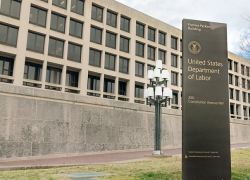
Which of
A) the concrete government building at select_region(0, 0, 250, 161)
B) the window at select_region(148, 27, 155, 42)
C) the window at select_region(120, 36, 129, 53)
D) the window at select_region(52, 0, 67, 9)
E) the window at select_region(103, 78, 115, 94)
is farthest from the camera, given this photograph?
the window at select_region(148, 27, 155, 42)

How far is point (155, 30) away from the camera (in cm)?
3478

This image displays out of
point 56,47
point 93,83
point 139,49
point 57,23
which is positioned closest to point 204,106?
point 56,47

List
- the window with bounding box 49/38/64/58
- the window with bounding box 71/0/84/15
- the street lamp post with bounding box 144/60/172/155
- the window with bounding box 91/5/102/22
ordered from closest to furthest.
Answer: the street lamp post with bounding box 144/60/172/155 < the window with bounding box 49/38/64/58 < the window with bounding box 71/0/84/15 < the window with bounding box 91/5/102/22

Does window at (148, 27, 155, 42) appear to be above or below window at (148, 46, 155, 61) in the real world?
above

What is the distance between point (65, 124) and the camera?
21.3m

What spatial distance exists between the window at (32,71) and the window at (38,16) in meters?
3.82

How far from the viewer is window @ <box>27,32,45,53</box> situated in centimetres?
2414

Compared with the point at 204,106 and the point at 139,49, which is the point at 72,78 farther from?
the point at 204,106

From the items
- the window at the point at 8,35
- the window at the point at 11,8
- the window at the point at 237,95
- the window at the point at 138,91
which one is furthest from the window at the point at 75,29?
the window at the point at 237,95

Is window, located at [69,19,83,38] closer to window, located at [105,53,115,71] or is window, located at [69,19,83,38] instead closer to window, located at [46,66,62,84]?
window, located at [105,53,115,71]

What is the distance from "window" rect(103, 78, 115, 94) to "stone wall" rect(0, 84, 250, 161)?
13.9 feet

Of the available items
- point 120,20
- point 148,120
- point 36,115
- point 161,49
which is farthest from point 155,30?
point 36,115

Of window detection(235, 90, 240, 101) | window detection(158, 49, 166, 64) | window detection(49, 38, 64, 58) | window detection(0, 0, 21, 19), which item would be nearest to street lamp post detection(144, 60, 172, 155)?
window detection(49, 38, 64, 58)

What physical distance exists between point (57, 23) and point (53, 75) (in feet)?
16.7
